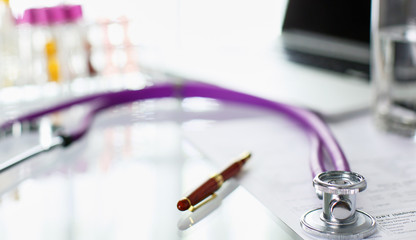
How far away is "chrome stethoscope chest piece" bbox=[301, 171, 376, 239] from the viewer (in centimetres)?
48

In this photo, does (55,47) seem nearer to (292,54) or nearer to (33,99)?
(33,99)

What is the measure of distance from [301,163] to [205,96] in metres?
0.30

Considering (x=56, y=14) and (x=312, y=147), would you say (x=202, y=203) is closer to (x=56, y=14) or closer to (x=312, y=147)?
(x=312, y=147)

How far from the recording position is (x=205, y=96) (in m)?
0.94

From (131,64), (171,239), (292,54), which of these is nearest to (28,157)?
(171,239)

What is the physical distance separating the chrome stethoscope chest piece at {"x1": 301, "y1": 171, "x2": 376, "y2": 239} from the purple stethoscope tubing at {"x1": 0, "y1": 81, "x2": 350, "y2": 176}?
0.27 ft

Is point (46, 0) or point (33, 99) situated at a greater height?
point (46, 0)

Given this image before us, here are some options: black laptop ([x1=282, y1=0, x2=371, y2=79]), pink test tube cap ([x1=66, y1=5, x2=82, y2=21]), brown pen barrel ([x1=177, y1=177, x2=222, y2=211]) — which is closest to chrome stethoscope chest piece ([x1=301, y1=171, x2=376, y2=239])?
brown pen barrel ([x1=177, y1=177, x2=222, y2=211])

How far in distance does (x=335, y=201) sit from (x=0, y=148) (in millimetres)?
473

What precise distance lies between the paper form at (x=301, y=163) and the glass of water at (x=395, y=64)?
1.1 inches

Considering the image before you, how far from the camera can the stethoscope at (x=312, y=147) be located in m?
0.49

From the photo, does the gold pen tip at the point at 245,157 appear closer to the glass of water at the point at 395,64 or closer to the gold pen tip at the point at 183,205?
the gold pen tip at the point at 183,205

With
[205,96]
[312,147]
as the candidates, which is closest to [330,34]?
[205,96]

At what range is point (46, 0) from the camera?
64.9 inches
